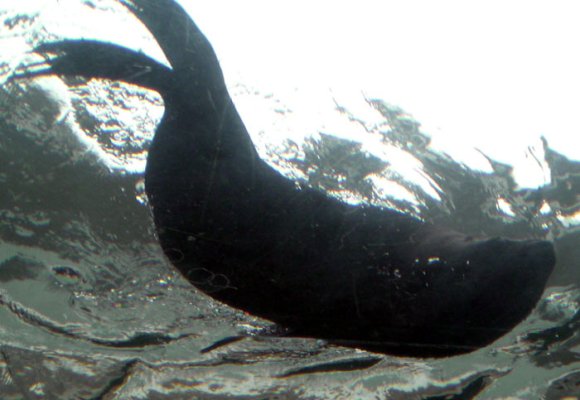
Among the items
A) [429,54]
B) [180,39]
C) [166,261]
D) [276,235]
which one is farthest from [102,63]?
[429,54]

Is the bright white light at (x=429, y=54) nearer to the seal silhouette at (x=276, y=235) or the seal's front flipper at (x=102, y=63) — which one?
the seal silhouette at (x=276, y=235)

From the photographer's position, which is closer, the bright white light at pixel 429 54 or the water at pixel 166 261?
the bright white light at pixel 429 54

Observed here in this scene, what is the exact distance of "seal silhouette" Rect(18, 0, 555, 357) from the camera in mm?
5062

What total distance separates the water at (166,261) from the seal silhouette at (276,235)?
0.22 m

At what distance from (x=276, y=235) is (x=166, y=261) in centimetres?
195

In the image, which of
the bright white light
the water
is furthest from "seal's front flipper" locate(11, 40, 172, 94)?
the bright white light

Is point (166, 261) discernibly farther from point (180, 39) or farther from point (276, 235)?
point (180, 39)

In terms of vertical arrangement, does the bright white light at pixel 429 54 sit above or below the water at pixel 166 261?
above

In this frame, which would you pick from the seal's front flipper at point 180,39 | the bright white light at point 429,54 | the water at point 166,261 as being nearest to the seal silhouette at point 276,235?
the seal's front flipper at point 180,39

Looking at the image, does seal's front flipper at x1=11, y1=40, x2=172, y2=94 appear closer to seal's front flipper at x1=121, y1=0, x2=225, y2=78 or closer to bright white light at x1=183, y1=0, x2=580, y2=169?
seal's front flipper at x1=121, y1=0, x2=225, y2=78

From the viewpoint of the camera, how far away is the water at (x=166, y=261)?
18.0 feet

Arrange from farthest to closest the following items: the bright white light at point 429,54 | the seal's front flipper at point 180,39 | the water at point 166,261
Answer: the water at point 166,261, the bright white light at point 429,54, the seal's front flipper at point 180,39

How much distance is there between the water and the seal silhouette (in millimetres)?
223

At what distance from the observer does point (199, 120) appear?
5.25m
